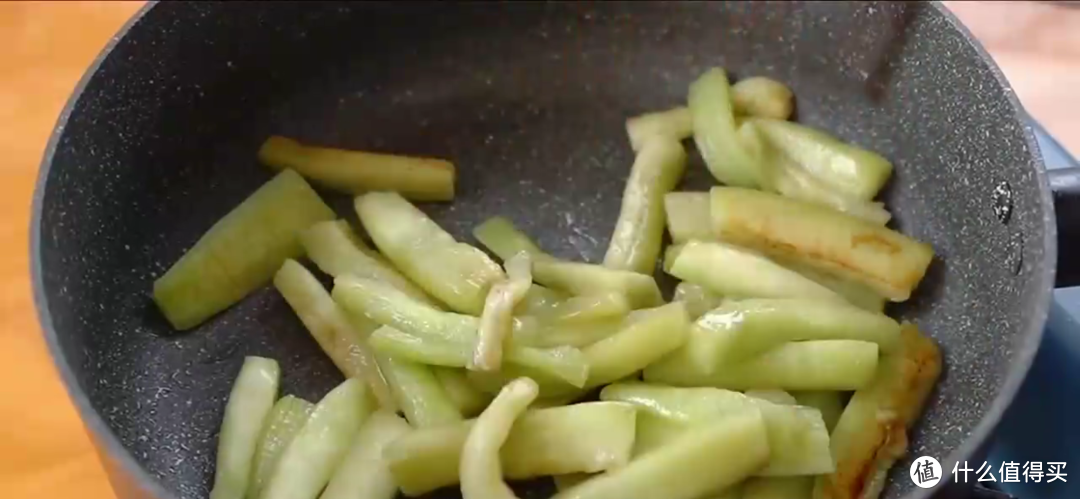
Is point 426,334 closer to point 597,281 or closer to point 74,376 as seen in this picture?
point 597,281

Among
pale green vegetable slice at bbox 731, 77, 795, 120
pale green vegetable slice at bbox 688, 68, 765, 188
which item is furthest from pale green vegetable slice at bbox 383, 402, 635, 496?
pale green vegetable slice at bbox 731, 77, 795, 120

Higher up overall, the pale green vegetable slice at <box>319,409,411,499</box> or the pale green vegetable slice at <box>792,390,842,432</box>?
the pale green vegetable slice at <box>792,390,842,432</box>

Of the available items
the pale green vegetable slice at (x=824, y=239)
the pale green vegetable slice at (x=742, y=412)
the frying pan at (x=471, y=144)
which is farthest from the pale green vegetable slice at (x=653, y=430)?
the pale green vegetable slice at (x=824, y=239)

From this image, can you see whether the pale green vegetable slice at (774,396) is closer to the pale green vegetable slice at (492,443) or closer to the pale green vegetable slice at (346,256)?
the pale green vegetable slice at (492,443)

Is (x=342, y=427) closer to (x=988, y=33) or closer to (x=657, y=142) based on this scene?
(x=657, y=142)

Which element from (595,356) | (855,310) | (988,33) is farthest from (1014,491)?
(988,33)

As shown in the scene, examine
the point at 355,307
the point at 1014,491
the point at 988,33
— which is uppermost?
the point at 988,33

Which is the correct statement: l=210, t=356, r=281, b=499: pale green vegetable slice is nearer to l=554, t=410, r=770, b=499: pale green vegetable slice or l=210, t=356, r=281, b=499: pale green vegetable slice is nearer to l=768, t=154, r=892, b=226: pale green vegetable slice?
l=554, t=410, r=770, b=499: pale green vegetable slice
